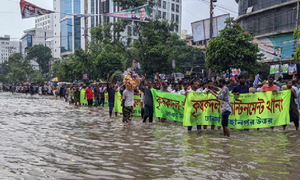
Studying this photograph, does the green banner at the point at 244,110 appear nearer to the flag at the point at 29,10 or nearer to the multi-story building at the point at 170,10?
the flag at the point at 29,10

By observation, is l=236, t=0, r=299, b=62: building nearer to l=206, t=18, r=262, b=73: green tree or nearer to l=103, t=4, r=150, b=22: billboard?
l=206, t=18, r=262, b=73: green tree

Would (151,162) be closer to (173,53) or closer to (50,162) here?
(50,162)

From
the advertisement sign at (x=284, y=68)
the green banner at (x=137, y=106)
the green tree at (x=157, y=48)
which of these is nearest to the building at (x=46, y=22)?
the green tree at (x=157, y=48)

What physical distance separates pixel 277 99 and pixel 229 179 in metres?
6.88

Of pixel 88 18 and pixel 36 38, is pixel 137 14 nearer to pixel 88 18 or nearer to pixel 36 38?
pixel 88 18

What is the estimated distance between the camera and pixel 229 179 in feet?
17.0

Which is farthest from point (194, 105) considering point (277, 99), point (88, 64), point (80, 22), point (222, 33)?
point (80, 22)

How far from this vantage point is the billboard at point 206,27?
29.9 metres

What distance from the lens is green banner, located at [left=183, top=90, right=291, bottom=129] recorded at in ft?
35.2

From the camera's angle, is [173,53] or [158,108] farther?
[173,53]

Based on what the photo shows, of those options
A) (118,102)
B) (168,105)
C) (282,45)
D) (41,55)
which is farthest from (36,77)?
(168,105)

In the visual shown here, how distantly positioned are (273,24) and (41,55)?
85661 mm

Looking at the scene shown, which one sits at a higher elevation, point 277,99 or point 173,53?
point 173,53

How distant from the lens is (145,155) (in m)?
6.92
